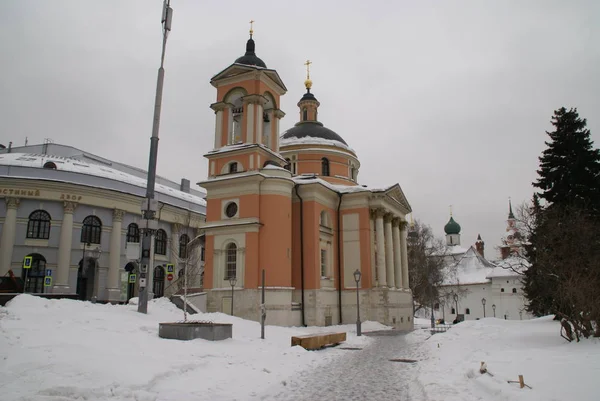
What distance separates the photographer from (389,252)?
1492 inches

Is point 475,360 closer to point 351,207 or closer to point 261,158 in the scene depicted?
point 261,158

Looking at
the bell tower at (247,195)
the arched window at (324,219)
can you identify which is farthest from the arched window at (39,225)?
the arched window at (324,219)

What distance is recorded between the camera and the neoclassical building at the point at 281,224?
28.7m

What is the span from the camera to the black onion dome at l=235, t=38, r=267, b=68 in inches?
1272

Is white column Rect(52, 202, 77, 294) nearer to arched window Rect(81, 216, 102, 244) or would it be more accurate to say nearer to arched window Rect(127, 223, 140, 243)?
arched window Rect(81, 216, 102, 244)

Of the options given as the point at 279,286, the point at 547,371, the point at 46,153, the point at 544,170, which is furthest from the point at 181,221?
the point at 547,371

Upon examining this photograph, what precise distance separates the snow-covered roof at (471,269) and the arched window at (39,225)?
62929 millimetres

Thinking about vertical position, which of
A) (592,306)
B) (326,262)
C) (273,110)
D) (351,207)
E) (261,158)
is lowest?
(592,306)

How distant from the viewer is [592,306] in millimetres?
14680

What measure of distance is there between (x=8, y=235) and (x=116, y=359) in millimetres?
32201

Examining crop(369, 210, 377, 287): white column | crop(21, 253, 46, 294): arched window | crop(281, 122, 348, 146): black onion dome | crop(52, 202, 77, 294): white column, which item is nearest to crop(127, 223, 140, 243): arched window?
crop(52, 202, 77, 294): white column

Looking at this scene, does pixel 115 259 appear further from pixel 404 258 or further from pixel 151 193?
pixel 151 193

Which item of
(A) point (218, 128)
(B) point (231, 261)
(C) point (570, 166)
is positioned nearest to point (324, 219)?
(B) point (231, 261)

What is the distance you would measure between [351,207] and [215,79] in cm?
1343
